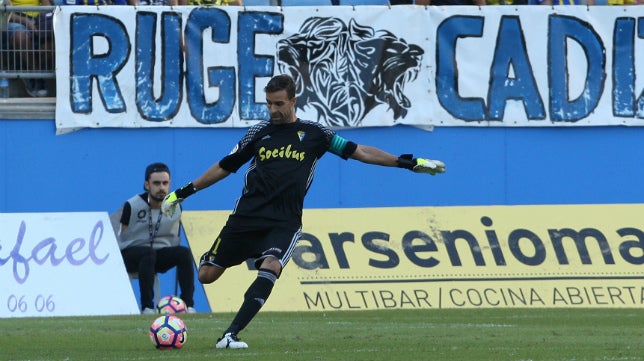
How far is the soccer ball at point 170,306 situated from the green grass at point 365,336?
20 cm

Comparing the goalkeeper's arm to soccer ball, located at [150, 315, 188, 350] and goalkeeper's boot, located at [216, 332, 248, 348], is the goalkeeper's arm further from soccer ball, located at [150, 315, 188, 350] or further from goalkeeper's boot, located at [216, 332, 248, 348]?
goalkeeper's boot, located at [216, 332, 248, 348]

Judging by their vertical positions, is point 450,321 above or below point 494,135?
below

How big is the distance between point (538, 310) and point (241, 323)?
682 centimetres

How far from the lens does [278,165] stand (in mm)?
10469

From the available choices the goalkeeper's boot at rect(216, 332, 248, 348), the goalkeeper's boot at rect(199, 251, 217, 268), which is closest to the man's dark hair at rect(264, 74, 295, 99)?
the goalkeeper's boot at rect(199, 251, 217, 268)

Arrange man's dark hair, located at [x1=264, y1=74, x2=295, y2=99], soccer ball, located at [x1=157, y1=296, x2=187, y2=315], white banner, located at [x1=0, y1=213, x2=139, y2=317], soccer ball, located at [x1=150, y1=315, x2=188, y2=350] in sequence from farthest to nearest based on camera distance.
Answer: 1. white banner, located at [x1=0, y1=213, x2=139, y2=317]
2. soccer ball, located at [x1=157, y1=296, x2=187, y2=315]
3. man's dark hair, located at [x1=264, y1=74, x2=295, y2=99]
4. soccer ball, located at [x1=150, y1=315, x2=188, y2=350]

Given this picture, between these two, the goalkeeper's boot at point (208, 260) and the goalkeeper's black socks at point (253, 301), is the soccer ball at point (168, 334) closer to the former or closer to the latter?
the goalkeeper's black socks at point (253, 301)

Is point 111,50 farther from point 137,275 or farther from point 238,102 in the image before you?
point 137,275

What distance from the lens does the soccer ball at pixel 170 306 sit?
48.3 feet

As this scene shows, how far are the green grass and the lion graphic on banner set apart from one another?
3.95 meters

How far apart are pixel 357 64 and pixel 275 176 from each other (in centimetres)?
849

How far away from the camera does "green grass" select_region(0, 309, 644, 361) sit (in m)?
9.60

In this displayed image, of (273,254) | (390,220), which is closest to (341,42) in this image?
(390,220)

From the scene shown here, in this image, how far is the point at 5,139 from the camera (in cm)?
1819
